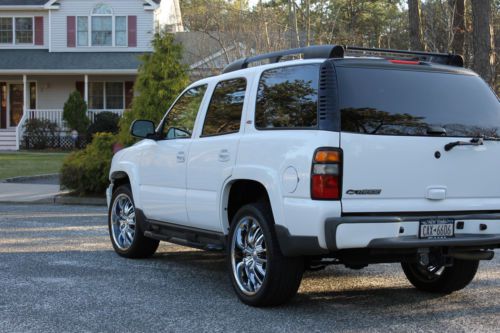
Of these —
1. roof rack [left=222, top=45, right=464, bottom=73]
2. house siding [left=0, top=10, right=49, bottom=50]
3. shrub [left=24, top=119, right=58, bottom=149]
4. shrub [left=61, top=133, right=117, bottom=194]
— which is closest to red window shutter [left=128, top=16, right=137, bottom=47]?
house siding [left=0, top=10, right=49, bottom=50]

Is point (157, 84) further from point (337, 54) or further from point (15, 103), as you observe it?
point (15, 103)

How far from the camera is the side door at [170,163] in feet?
23.8

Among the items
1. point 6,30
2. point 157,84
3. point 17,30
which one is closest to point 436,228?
point 157,84

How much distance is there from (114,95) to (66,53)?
2.96 m

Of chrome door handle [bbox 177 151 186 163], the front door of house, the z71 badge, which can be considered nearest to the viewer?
the z71 badge

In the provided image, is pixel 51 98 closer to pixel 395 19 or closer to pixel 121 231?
pixel 395 19

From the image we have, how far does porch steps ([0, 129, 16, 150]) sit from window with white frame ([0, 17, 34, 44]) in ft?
15.9

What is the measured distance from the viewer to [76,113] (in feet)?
105

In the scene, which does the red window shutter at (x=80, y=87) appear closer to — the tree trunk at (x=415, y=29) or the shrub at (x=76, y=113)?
the shrub at (x=76, y=113)

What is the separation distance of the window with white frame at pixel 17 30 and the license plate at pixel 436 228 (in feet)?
107

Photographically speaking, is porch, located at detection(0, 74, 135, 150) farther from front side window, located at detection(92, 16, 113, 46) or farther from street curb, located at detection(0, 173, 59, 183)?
street curb, located at detection(0, 173, 59, 183)

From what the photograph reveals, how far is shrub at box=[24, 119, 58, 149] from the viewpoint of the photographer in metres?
32.7

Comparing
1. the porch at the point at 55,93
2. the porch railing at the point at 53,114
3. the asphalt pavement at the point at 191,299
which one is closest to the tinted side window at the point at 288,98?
the asphalt pavement at the point at 191,299

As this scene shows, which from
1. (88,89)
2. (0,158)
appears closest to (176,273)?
(0,158)
